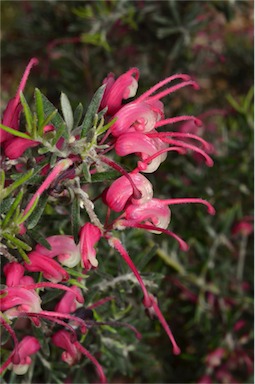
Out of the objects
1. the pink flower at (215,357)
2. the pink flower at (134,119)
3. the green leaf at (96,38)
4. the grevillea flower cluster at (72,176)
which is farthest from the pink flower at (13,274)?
the green leaf at (96,38)

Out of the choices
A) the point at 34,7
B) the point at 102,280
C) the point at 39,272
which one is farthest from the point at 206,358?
the point at 34,7

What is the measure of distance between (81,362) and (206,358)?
412 mm

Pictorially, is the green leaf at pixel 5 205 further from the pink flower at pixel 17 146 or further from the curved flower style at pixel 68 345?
the curved flower style at pixel 68 345

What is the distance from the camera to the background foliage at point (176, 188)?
1251 millimetres

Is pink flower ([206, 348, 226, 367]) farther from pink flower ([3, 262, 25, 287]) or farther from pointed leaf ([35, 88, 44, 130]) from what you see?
pointed leaf ([35, 88, 44, 130])

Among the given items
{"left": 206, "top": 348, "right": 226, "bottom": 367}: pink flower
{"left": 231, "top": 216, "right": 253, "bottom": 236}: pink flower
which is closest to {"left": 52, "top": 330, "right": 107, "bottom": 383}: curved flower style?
{"left": 206, "top": 348, "right": 226, "bottom": 367}: pink flower

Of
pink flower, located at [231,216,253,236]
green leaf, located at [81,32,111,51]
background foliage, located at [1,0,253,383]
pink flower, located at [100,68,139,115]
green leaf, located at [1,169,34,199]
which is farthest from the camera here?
green leaf, located at [81,32,111,51]

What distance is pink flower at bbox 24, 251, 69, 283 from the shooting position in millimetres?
763

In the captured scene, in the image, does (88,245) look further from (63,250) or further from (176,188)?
(176,188)

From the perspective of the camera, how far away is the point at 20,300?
2.41 feet

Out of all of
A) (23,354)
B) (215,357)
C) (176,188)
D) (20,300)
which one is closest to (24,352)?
(23,354)

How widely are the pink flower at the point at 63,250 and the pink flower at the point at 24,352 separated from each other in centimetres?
14

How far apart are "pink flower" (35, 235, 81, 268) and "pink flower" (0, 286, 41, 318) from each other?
0.21 feet

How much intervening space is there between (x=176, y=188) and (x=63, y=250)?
0.81 meters
